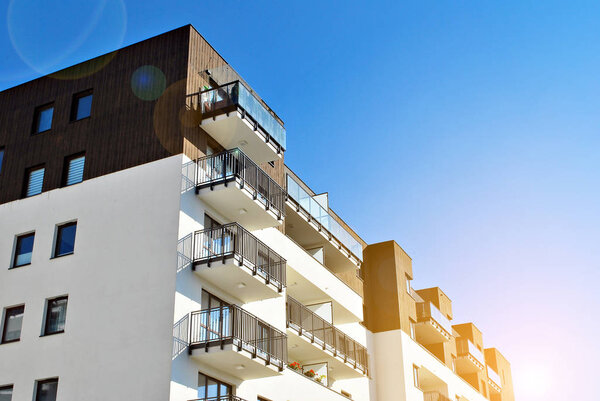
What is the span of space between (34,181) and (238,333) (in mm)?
9426

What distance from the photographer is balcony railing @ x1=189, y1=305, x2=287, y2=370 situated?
72.7 feet

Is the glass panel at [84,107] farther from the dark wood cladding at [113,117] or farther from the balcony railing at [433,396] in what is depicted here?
the balcony railing at [433,396]

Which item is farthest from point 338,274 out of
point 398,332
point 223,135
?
point 223,135

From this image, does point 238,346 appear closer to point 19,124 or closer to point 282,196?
point 282,196

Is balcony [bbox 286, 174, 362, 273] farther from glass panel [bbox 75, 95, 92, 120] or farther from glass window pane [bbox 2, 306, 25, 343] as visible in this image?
glass window pane [bbox 2, 306, 25, 343]

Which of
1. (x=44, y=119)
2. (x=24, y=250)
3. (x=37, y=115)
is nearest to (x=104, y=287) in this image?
(x=24, y=250)

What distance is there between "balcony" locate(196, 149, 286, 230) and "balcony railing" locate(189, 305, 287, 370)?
3.61 meters

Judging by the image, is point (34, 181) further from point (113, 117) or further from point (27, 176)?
point (113, 117)

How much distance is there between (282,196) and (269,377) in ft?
21.8

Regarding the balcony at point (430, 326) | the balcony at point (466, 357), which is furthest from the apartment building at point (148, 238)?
the balcony at point (466, 357)

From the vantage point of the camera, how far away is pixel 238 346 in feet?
72.4

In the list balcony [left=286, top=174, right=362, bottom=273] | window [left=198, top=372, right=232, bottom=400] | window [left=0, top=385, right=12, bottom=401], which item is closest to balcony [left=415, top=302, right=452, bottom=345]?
balcony [left=286, top=174, right=362, bottom=273]

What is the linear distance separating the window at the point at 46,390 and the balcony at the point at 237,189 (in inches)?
286

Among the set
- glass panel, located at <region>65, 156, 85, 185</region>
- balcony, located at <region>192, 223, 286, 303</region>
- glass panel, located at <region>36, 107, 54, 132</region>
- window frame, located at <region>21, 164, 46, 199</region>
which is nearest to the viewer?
→ balcony, located at <region>192, 223, 286, 303</region>
